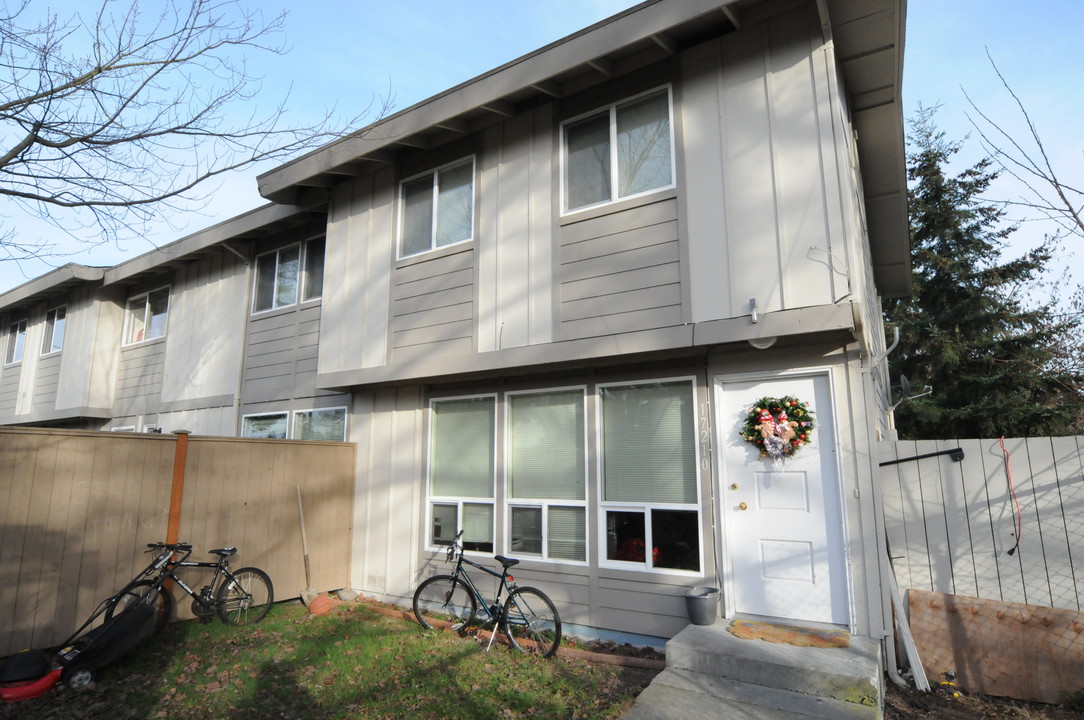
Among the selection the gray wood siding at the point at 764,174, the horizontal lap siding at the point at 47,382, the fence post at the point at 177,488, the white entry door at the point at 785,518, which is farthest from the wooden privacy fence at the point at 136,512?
the horizontal lap siding at the point at 47,382

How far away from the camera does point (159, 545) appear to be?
616 cm

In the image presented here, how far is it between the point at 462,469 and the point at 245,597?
104 inches

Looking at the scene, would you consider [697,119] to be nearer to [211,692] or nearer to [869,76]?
[869,76]

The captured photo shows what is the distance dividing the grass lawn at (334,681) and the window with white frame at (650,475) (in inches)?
43.1

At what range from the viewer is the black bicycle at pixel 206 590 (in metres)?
5.92

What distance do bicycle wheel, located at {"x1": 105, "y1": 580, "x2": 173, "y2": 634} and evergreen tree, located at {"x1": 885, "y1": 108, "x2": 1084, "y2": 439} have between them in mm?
15841

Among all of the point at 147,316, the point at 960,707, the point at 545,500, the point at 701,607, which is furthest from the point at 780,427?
the point at 147,316

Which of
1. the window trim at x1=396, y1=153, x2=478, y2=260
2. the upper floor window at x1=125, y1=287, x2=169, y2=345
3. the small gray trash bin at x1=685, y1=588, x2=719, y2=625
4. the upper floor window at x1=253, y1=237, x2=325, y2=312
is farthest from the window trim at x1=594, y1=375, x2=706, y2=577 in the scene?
the upper floor window at x1=125, y1=287, x2=169, y2=345

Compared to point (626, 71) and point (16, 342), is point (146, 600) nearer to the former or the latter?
point (626, 71)

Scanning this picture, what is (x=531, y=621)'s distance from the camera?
598 centimetres

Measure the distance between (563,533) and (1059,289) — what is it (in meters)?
16.0

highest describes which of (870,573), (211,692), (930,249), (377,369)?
(930,249)

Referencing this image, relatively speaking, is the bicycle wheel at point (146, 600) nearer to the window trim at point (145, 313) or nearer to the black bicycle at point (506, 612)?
the black bicycle at point (506, 612)

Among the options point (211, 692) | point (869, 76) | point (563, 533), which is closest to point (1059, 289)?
point (869, 76)
